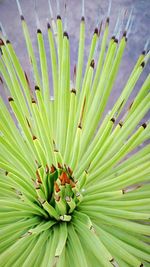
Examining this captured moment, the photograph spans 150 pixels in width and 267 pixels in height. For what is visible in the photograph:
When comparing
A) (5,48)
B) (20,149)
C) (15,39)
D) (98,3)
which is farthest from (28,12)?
(20,149)

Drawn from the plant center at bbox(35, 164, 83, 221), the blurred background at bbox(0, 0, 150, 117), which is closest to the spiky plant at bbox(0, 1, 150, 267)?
the plant center at bbox(35, 164, 83, 221)

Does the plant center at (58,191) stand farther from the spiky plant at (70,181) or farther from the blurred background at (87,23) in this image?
the blurred background at (87,23)

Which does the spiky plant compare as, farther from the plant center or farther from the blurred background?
the blurred background

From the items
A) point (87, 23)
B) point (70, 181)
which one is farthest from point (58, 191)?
point (87, 23)

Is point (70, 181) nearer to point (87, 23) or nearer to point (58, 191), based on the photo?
point (58, 191)

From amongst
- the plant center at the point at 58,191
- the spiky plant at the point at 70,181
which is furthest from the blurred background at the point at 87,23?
the plant center at the point at 58,191
